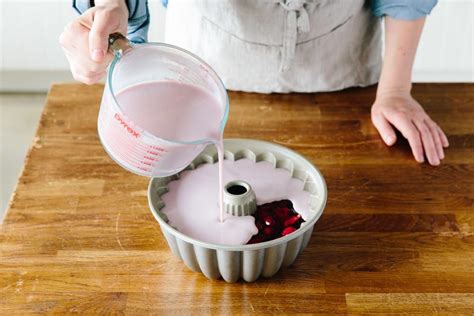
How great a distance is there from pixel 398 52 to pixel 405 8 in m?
0.09

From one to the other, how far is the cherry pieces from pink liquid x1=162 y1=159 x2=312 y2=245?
1 cm

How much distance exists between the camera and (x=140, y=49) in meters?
0.89

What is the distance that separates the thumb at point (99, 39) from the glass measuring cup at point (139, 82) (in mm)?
10

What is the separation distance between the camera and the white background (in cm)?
225

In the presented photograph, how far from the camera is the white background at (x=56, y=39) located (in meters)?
2.25

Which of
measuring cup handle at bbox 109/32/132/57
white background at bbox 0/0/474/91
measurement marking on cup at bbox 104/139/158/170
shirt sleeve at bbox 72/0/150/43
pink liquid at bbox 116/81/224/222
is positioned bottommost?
white background at bbox 0/0/474/91

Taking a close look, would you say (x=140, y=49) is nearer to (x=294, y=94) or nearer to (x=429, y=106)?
(x=294, y=94)

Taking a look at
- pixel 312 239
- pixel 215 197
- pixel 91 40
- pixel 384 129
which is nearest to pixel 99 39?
pixel 91 40

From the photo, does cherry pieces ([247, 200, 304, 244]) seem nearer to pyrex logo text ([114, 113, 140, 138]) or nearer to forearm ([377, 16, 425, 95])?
pyrex logo text ([114, 113, 140, 138])

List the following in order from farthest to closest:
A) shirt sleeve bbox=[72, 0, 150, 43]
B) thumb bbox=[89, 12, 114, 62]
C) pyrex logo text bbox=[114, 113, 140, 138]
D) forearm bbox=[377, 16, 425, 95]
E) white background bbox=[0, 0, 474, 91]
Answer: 1. white background bbox=[0, 0, 474, 91]
2. forearm bbox=[377, 16, 425, 95]
3. shirt sleeve bbox=[72, 0, 150, 43]
4. thumb bbox=[89, 12, 114, 62]
5. pyrex logo text bbox=[114, 113, 140, 138]

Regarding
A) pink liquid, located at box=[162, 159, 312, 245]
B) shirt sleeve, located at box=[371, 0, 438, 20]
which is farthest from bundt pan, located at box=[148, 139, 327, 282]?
shirt sleeve, located at box=[371, 0, 438, 20]

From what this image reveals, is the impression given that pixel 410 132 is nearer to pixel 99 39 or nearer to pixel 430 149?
pixel 430 149

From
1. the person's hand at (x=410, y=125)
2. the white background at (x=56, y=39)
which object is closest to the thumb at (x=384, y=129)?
the person's hand at (x=410, y=125)

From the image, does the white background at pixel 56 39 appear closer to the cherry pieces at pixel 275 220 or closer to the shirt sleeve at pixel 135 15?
the shirt sleeve at pixel 135 15
